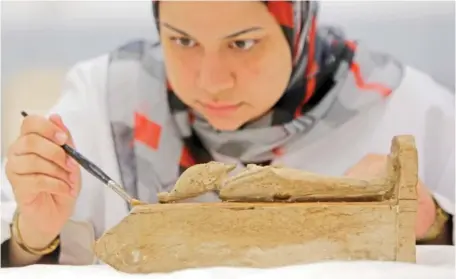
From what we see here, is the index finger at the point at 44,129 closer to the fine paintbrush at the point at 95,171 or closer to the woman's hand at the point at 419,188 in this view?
the fine paintbrush at the point at 95,171

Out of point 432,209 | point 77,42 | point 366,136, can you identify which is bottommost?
point 432,209

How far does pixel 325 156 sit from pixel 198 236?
342 millimetres

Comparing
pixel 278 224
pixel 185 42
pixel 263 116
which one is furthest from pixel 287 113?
pixel 278 224

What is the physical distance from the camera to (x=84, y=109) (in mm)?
1129

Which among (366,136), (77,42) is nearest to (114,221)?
(77,42)

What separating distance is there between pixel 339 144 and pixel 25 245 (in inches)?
20.7

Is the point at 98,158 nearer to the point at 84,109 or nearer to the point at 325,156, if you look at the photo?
the point at 84,109

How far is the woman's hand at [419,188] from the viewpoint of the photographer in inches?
42.0

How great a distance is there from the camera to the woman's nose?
1068mm

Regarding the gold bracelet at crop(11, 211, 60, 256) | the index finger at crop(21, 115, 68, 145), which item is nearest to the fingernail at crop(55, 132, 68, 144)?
the index finger at crop(21, 115, 68, 145)

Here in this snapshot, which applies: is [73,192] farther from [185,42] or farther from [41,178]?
[185,42]

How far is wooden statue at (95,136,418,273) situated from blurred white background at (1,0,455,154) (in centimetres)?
32

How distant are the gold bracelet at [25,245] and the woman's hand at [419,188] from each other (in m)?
0.48

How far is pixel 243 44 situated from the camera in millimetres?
1071
